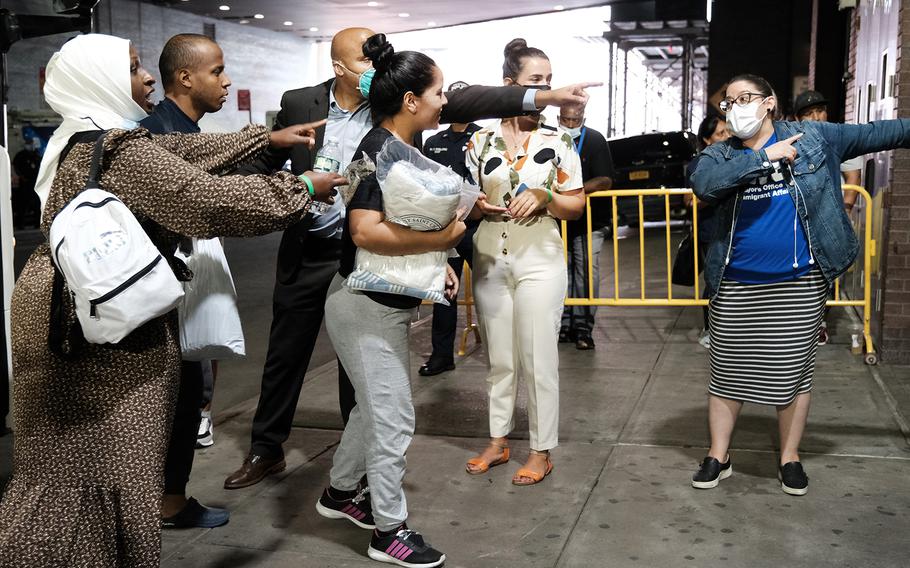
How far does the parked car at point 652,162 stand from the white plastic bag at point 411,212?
47.4ft

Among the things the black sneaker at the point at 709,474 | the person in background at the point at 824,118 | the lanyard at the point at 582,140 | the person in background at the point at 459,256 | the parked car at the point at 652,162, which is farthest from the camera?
the parked car at the point at 652,162

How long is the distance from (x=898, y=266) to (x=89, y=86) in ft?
18.7

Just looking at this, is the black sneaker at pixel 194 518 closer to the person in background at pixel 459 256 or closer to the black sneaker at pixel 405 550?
the black sneaker at pixel 405 550

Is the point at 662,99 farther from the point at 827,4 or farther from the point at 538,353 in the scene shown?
the point at 538,353

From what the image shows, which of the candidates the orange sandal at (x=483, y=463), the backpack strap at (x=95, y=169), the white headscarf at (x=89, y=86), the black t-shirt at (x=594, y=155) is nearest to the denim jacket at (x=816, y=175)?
the orange sandal at (x=483, y=463)

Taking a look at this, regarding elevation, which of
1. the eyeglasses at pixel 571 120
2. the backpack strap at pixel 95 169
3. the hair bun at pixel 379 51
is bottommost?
the backpack strap at pixel 95 169

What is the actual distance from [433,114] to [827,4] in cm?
1502

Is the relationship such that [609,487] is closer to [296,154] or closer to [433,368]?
[296,154]

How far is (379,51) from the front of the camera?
3.49 meters

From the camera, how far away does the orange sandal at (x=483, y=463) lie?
4727mm

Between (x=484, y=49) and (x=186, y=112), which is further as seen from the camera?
(x=484, y=49)

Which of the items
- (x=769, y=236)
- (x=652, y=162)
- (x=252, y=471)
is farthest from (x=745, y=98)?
(x=652, y=162)

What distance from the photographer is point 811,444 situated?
5039 mm

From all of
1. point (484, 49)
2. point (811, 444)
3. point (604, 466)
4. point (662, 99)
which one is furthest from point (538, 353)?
point (662, 99)
